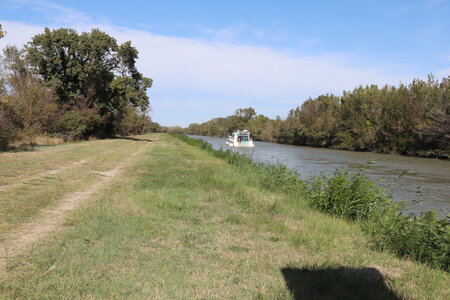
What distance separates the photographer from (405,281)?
3770 millimetres

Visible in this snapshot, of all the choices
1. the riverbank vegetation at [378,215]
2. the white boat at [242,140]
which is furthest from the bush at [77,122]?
the white boat at [242,140]

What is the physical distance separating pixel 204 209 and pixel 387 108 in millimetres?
49407

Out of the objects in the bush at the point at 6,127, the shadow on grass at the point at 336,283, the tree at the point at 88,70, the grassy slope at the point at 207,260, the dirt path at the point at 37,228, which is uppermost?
the tree at the point at 88,70

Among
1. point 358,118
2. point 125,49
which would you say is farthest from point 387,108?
point 125,49

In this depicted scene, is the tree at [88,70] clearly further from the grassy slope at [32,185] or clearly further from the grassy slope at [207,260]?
the grassy slope at [207,260]

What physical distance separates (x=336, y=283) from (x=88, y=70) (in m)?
40.3

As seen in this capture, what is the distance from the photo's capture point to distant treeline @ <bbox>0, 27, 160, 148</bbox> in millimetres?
24328

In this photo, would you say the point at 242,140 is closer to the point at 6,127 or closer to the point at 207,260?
the point at 6,127

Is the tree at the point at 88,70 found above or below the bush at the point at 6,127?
above

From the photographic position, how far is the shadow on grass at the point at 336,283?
3.35m

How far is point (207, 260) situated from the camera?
163 inches

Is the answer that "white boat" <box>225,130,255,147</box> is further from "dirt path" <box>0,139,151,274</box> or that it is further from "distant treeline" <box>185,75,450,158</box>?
"dirt path" <box>0,139,151,274</box>

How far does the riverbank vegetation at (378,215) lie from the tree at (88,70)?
3316 cm

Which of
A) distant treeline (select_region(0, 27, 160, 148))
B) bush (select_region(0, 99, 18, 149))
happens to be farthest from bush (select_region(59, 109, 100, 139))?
bush (select_region(0, 99, 18, 149))
